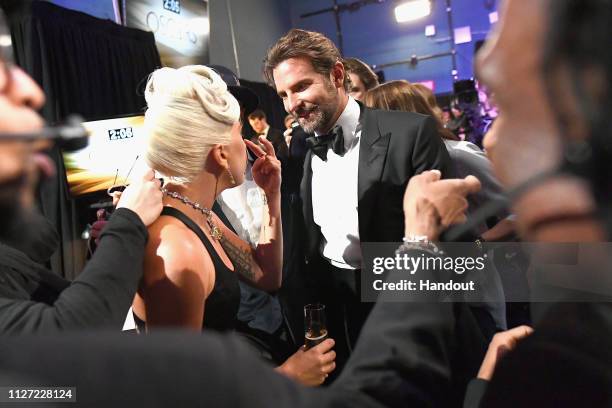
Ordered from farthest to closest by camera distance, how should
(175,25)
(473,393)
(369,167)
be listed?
(175,25) < (369,167) < (473,393)

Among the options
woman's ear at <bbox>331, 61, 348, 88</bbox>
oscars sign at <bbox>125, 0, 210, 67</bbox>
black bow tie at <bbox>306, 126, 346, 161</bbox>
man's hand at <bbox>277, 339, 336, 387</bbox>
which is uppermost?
oscars sign at <bbox>125, 0, 210, 67</bbox>

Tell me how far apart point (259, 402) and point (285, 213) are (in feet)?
3.04

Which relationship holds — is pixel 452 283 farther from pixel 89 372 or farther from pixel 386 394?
pixel 89 372

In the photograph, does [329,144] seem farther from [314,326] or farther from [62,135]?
[62,135]

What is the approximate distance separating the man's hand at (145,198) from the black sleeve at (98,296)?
6cm

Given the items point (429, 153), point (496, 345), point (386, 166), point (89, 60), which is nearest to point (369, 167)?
point (386, 166)

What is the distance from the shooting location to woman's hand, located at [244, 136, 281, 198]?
1.17 metres

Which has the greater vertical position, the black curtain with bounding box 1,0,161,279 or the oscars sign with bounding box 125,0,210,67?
the oscars sign with bounding box 125,0,210,67

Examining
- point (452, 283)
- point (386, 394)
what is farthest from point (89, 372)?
point (452, 283)

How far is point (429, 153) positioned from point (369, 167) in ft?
0.51

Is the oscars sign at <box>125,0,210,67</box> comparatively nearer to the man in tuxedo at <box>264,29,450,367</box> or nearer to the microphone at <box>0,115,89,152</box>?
the man in tuxedo at <box>264,29,450,367</box>

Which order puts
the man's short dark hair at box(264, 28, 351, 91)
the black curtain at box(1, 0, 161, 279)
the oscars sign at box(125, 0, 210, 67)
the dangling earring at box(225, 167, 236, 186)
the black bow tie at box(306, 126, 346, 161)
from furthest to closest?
the oscars sign at box(125, 0, 210, 67) → the black curtain at box(1, 0, 161, 279) → the man's short dark hair at box(264, 28, 351, 91) → the black bow tie at box(306, 126, 346, 161) → the dangling earring at box(225, 167, 236, 186)

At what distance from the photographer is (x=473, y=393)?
0.66 metres
